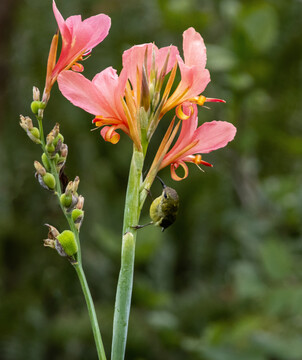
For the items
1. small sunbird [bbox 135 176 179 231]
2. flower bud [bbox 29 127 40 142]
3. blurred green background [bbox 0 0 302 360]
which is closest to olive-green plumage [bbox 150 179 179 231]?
small sunbird [bbox 135 176 179 231]

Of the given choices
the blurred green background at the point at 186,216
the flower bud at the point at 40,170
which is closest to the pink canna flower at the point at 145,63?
the flower bud at the point at 40,170

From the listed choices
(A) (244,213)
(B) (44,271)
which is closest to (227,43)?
(A) (244,213)

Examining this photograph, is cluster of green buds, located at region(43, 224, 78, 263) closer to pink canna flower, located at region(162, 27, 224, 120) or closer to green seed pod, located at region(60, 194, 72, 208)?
green seed pod, located at region(60, 194, 72, 208)

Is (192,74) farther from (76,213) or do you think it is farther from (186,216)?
(186,216)

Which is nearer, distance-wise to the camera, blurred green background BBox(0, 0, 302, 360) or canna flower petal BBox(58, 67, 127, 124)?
canna flower petal BBox(58, 67, 127, 124)

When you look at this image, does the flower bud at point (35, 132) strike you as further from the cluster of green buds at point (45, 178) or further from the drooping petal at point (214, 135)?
the drooping petal at point (214, 135)

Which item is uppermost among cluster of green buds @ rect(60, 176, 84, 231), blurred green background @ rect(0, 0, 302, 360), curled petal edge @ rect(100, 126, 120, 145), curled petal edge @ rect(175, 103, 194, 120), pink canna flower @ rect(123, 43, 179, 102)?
pink canna flower @ rect(123, 43, 179, 102)

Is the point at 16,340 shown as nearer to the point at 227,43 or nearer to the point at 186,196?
the point at 186,196
